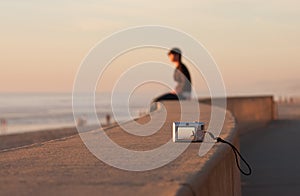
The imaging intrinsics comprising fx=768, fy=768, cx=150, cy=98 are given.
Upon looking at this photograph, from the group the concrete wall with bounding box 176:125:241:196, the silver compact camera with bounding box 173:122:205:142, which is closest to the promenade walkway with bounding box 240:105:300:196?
the silver compact camera with bounding box 173:122:205:142

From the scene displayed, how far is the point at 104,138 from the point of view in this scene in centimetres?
962

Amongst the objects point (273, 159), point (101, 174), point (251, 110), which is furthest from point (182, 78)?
point (101, 174)

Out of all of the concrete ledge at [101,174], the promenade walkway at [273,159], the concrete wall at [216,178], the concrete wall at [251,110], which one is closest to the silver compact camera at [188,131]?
the concrete ledge at [101,174]

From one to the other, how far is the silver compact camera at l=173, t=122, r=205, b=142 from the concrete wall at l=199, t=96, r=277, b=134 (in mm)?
12707

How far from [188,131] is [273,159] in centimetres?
820

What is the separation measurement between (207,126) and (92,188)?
593 cm

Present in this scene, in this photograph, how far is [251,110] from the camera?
24.0 metres

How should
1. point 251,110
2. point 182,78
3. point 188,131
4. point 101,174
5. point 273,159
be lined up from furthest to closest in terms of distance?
1. point 251,110
2. point 182,78
3. point 273,159
4. point 188,131
5. point 101,174

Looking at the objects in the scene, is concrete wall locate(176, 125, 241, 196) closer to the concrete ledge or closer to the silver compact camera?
the concrete ledge

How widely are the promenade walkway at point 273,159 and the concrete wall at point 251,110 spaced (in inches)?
11.4

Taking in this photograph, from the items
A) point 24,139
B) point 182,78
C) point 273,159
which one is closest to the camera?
point 273,159

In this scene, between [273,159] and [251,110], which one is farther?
[251,110]

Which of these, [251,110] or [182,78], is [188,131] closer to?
[182,78]

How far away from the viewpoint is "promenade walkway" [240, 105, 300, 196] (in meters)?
12.4
